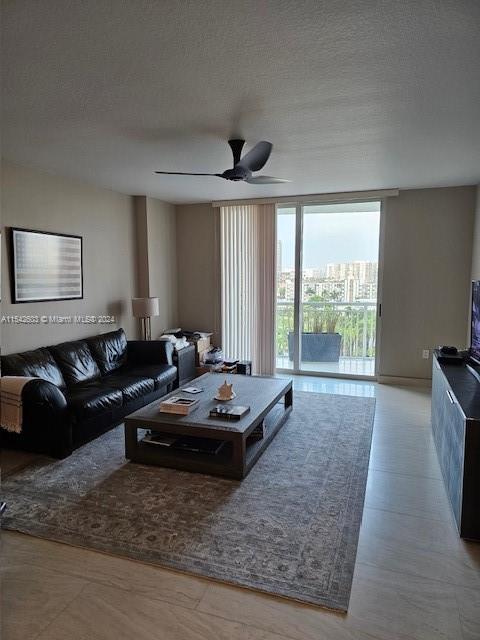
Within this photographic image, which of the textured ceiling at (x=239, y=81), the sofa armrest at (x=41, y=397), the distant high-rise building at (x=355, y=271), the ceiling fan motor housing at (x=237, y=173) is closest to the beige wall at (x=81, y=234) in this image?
the textured ceiling at (x=239, y=81)

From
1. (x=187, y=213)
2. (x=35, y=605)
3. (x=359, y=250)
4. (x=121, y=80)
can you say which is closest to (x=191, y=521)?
(x=35, y=605)

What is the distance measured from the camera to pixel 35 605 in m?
1.80

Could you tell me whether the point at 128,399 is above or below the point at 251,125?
below

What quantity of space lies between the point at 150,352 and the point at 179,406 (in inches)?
70.6

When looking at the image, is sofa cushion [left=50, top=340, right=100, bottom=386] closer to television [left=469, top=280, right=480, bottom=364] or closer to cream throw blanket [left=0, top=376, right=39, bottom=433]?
cream throw blanket [left=0, top=376, right=39, bottom=433]

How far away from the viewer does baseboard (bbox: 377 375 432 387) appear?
5.25 meters

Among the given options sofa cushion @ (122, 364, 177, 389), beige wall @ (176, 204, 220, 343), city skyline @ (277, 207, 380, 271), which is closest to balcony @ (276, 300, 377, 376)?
city skyline @ (277, 207, 380, 271)

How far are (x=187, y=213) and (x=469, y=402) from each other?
4.87 m

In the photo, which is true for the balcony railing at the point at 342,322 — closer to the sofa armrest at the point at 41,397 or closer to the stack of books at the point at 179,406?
the stack of books at the point at 179,406

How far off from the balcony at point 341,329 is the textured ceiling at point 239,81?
2.35m

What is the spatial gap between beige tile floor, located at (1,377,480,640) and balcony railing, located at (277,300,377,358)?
11.2ft

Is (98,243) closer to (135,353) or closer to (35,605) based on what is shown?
(135,353)

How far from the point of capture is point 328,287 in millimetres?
5727

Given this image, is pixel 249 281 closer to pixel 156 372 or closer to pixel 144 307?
pixel 144 307
